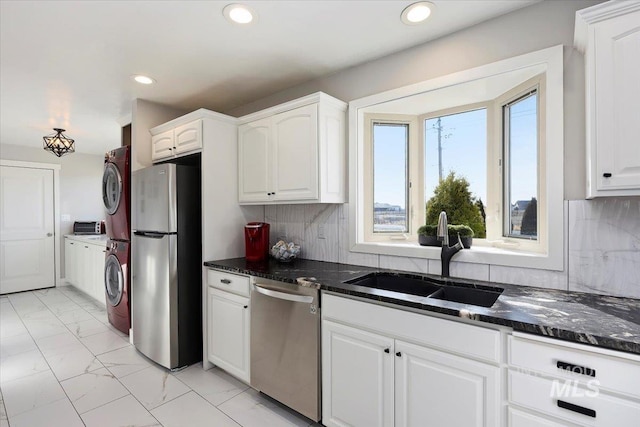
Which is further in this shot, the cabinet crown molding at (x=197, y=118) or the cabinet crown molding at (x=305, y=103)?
the cabinet crown molding at (x=197, y=118)

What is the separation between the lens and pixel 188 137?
2.64 meters

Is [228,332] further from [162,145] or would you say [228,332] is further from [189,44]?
[189,44]

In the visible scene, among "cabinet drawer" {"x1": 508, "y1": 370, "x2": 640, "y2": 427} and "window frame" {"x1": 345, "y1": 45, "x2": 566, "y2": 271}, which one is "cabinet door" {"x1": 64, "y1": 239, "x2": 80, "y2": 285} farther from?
"cabinet drawer" {"x1": 508, "y1": 370, "x2": 640, "y2": 427}

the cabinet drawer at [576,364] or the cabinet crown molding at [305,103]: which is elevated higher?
the cabinet crown molding at [305,103]

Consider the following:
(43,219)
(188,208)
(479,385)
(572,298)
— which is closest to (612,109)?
(572,298)

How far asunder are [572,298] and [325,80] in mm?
2206

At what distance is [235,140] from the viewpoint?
8.98 feet

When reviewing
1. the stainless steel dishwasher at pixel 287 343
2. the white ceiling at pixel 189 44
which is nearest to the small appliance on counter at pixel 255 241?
the stainless steel dishwasher at pixel 287 343

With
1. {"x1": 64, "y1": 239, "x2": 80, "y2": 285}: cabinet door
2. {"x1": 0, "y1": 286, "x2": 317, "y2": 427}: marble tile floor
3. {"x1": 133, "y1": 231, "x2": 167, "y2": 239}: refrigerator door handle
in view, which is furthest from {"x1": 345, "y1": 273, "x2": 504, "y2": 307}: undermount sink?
{"x1": 64, "y1": 239, "x2": 80, "y2": 285}: cabinet door

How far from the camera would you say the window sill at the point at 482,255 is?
1633mm

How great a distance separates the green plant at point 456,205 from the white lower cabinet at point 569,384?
1192 mm

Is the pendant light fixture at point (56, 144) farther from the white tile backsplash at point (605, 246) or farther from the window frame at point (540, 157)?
the white tile backsplash at point (605, 246)

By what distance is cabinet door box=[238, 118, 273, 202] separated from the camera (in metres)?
2.51

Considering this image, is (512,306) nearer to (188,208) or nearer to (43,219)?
(188,208)
